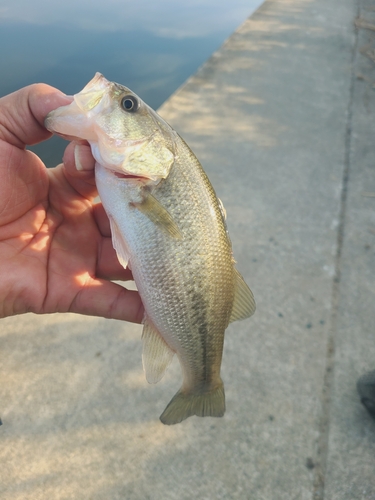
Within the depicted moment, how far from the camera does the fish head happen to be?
1.44 metres

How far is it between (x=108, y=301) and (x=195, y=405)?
0.62 metres

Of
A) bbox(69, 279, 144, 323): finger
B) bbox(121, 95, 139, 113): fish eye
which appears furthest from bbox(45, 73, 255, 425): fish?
bbox(69, 279, 144, 323): finger

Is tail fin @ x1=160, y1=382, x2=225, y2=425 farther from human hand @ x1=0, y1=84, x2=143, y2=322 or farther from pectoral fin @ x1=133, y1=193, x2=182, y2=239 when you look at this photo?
pectoral fin @ x1=133, y1=193, x2=182, y2=239

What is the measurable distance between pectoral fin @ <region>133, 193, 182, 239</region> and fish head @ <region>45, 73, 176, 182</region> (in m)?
0.09

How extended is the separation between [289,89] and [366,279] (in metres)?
3.35

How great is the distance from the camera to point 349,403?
7.70 feet

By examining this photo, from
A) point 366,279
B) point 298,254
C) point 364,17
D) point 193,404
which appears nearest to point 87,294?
point 193,404

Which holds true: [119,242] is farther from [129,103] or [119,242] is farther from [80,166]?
[129,103]

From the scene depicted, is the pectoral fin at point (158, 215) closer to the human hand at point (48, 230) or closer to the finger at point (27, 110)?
the human hand at point (48, 230)

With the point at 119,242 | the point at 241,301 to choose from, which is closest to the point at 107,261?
the point at 119,242

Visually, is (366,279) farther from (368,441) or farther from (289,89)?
(289,89)

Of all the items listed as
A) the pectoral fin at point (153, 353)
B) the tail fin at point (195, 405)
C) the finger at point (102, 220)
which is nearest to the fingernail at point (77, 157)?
the finger at point (102, 220)

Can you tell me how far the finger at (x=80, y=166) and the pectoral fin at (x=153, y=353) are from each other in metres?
0.68

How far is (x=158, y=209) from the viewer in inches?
58.4
